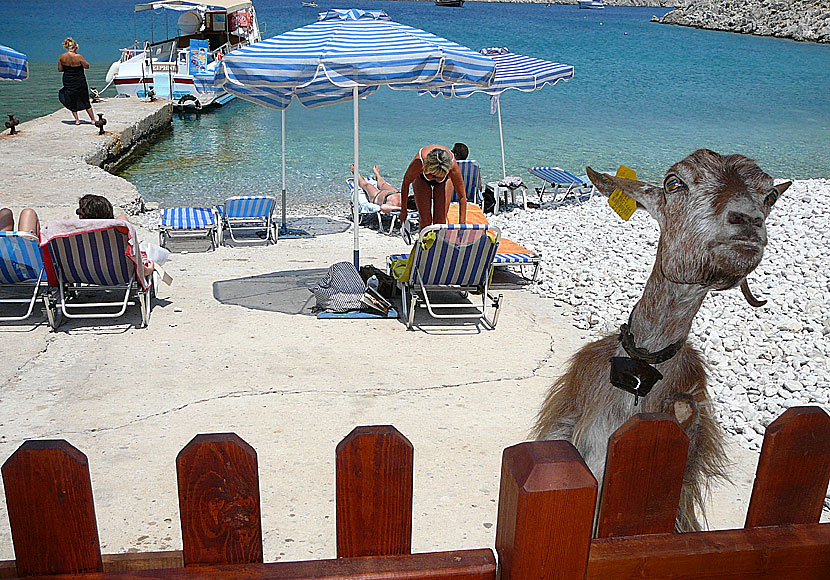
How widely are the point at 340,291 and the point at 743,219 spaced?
5.39m

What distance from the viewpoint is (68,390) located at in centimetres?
499

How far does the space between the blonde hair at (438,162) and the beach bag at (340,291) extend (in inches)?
50.8

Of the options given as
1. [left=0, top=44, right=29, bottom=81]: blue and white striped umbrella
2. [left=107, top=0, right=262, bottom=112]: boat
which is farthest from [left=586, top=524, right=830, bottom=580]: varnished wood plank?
[left=107, top=0, right=262, bottom=112]: boat

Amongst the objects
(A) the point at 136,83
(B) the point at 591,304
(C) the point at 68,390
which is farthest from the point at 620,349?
(A) the point at 136,83

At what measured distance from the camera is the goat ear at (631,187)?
1874mm

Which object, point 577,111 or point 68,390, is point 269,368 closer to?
point 68,390

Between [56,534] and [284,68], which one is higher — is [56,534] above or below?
below

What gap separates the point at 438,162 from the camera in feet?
23.6

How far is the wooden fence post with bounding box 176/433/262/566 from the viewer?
44.3 inches

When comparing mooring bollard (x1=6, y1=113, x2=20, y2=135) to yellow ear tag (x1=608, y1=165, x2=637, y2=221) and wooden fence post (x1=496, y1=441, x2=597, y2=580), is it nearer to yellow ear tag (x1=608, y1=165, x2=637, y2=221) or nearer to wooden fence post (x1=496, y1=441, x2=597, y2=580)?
yellow ear tag (x1=608, y1=165, x2=637, y2=221)

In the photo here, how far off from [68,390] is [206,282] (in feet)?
9.21

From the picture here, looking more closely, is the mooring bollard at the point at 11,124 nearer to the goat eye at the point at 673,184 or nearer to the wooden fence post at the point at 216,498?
the goat eye at the point at 673,184

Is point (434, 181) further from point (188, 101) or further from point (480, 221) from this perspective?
point (188, 101)

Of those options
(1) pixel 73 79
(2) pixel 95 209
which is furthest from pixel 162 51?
(2) pixel 95 209
